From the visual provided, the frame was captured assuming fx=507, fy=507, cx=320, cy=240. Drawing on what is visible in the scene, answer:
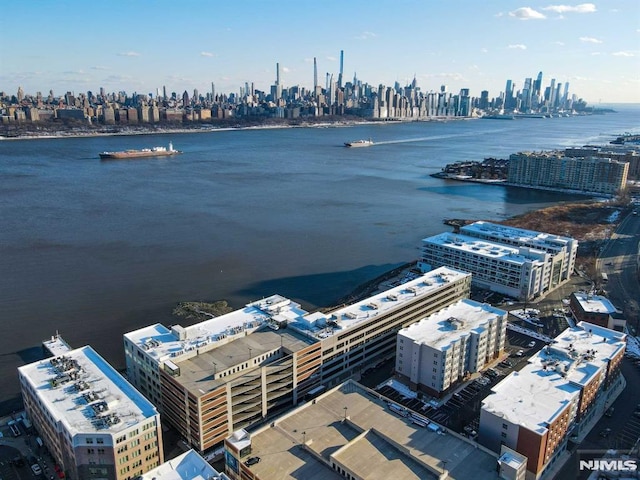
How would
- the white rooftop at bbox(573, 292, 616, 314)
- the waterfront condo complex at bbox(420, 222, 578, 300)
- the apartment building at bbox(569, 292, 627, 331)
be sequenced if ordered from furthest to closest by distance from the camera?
the waterfront condo complex at bbox(420, 222, 578, 300), the white rooftop at bbox(573, 292, 616, 314), the apartment building at bbox(569, 292, 627, 331)

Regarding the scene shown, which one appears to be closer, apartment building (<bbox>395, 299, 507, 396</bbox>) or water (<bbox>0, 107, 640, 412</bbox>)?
apartment building (<bbox>395, 299, 507, 396</bbox>)

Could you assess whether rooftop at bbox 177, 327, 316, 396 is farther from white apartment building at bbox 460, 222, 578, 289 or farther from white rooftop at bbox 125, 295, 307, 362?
white apartment building at bbox 460, 222, 578, 289

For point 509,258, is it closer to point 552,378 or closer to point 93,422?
point 552,378

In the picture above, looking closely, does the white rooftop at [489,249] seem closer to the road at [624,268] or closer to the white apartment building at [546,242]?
the white apartment building at [546,242]

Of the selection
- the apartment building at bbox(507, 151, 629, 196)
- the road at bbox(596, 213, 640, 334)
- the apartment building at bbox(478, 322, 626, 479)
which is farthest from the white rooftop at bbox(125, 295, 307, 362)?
the apartment building at bbox(507, 151, 629, 196)

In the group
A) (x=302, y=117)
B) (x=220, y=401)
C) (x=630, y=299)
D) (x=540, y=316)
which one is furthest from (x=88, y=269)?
(x=302, y=117)

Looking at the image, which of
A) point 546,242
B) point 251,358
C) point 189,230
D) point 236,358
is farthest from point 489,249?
point 189,230

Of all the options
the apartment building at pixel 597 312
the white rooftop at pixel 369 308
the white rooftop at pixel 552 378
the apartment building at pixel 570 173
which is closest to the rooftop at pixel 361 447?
the white rooftop at pixel 552 378
